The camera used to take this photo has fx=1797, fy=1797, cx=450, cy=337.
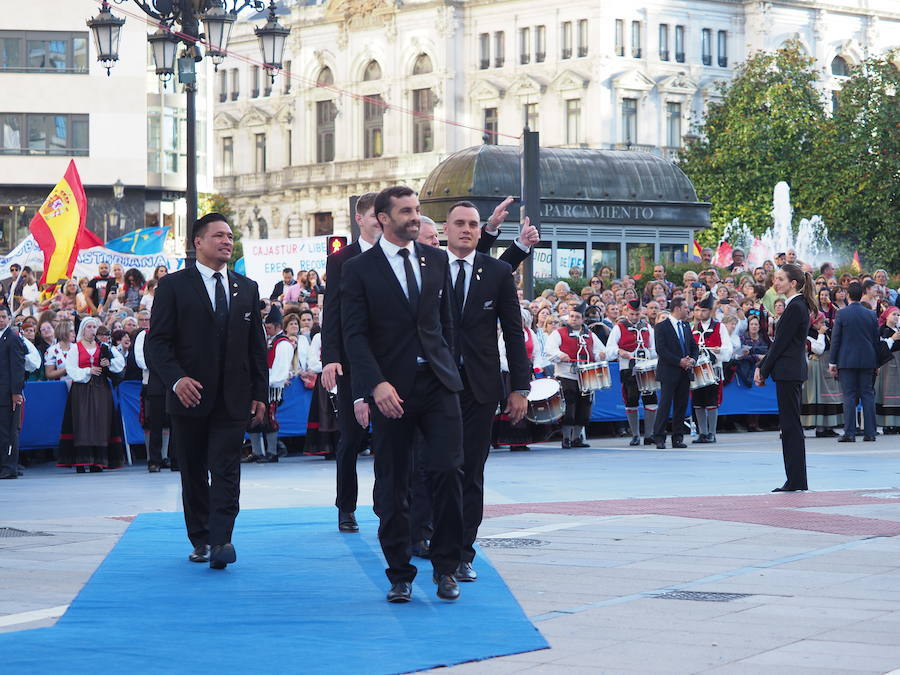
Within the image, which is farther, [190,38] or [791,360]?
[190,38]

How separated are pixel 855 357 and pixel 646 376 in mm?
2669

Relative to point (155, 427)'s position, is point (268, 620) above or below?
below

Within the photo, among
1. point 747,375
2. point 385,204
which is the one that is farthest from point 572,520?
point 747,375

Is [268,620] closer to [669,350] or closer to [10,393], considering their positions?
[10,393]

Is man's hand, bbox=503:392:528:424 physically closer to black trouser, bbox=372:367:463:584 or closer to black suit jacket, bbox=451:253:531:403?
black suit jacket, bbox=451:253:531:403

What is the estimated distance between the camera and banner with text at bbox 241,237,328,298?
31.5m

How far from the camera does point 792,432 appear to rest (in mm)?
14867

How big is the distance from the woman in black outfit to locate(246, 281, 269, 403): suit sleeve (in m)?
5.57

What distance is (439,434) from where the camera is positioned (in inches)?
354

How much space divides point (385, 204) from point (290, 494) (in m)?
6.96

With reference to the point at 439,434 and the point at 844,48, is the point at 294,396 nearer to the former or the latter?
the point at 439,434

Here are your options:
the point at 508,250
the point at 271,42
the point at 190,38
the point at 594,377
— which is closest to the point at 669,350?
the point at 594,377

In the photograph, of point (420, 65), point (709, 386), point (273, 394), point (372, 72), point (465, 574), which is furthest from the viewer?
point (372, 72)

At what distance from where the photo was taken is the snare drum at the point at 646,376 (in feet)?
72.6
